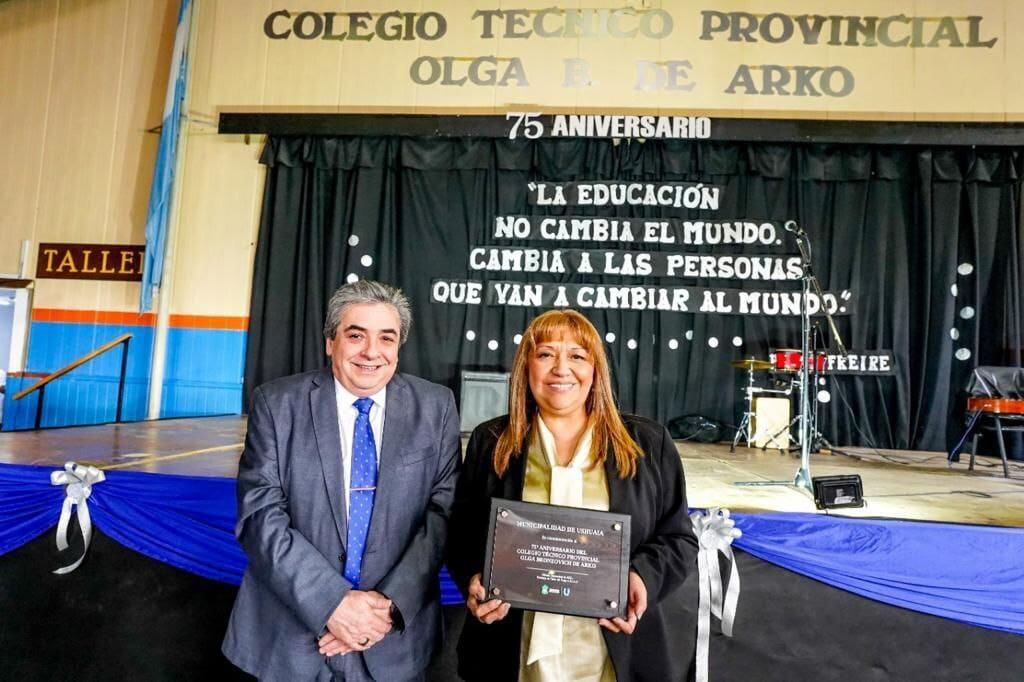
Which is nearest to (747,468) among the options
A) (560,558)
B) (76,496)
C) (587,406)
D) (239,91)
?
(587,406)

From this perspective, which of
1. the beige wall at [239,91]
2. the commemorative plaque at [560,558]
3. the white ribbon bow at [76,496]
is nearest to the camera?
the commemorative plaque at [560,558]

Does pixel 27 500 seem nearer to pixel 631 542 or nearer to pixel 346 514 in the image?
pixel 346 514

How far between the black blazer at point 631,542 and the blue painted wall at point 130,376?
5.75 m

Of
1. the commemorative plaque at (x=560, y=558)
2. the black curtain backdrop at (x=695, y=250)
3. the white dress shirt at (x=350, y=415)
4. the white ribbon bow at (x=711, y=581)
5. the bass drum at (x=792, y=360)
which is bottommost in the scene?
the white ribbon bow at (x=711, y=581)

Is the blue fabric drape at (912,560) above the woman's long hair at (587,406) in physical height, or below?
below

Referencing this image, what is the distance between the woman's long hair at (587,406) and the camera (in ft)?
4.37

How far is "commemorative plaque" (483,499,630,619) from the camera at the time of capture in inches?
44.0

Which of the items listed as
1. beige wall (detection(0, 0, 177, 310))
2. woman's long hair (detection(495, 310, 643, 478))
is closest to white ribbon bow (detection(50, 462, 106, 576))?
woman's long hair (detection(495, 310, 643, 478))

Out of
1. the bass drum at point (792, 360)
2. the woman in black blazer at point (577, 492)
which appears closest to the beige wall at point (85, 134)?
the bass drum at point (792, 360)

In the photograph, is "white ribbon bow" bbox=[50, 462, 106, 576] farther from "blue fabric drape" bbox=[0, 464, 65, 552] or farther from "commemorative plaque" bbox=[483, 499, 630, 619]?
"commemorative plaque" bbox=[483, 499, 630, 619]

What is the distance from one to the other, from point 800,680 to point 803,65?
5.89 metres

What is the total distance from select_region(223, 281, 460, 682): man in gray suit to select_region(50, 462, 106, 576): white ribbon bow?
124 centimetres

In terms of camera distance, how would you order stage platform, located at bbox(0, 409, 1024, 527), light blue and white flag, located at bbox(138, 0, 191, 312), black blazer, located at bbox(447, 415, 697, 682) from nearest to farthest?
black blazer, located at bbox(447, 415, 697, 682) → stage platform, located at bbox(0, 409, 1024, 527) → light blue and white flag, located at bbox(138, 0, 191, 312)

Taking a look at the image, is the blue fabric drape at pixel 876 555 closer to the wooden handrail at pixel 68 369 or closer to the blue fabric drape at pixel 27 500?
the blue fabric drape at pixel 27 500
